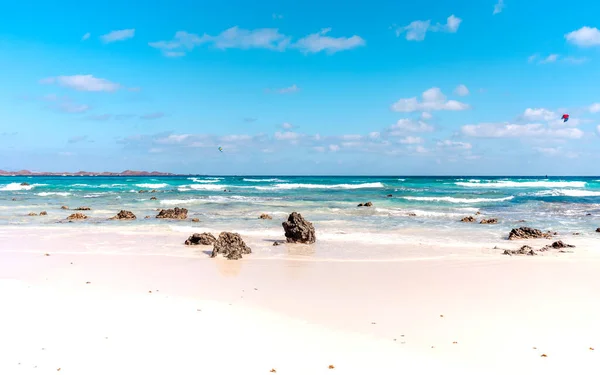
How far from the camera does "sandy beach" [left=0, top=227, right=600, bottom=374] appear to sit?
A: 4.34 m

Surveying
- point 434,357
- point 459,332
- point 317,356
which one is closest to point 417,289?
point 459,332

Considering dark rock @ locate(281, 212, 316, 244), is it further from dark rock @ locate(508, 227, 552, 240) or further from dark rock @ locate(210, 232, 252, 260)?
dark rock @ locate(508, 227, 552, 240)

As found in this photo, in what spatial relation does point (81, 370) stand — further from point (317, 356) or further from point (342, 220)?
point (342, 220)

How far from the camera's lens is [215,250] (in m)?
10.0

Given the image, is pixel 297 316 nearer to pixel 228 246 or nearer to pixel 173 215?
pixel 228 246

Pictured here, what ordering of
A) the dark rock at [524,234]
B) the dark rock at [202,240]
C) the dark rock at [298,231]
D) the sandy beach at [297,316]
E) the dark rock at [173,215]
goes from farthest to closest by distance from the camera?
the dark rock at [173,215]
the dark rock at [524,234]
the dark rock at [298,231]
the dark rock at [202,240]
the sandy beach at [297,316]

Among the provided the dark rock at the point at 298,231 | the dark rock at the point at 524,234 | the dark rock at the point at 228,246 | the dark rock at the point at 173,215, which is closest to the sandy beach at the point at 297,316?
the dark rock at the point at 228,246

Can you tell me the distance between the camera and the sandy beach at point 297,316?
4344 millimetres

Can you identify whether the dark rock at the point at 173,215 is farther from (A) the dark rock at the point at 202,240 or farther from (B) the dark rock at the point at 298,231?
(B) the dark rock at the point at 298,231

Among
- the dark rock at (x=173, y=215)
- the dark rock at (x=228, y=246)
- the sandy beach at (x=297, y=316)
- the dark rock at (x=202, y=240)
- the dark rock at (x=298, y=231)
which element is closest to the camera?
the sandy beach at (x=297, y=316)

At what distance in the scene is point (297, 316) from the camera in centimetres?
567

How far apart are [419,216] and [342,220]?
416 centimetres

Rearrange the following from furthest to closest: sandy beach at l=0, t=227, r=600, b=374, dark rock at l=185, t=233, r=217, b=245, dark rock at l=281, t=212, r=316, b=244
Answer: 1. dark rock at l=281, t=212, r=316, b=244
2. dark rock at l=185, t=233, r=217, b=245
3. sandy beach at l=0, t=227, r=600, b=374

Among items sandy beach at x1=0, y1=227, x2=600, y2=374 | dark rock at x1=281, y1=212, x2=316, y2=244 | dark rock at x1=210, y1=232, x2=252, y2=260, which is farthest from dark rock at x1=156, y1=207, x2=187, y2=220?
sandy beach at x1=0, y1=227, x2=600, y2=374
